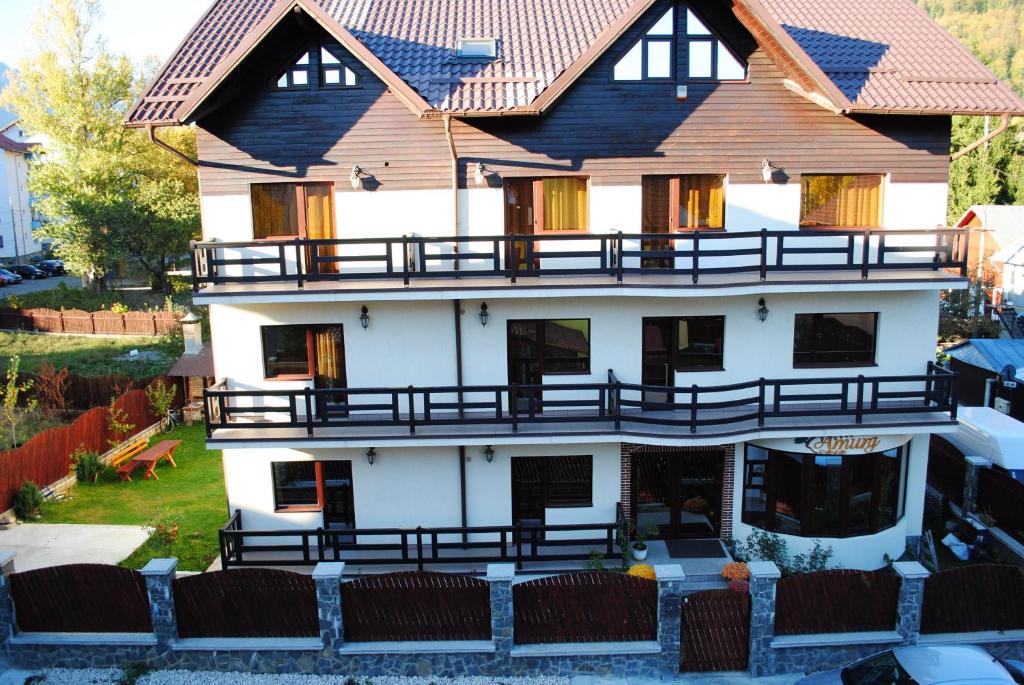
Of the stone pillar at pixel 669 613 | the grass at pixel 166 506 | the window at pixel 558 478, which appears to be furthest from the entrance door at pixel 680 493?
the grass at pixel 166 506

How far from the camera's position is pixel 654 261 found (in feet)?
51.1

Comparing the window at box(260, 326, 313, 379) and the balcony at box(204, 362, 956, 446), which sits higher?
the window at box(260, 326, 313, 379)

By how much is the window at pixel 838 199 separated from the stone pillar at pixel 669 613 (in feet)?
26.4

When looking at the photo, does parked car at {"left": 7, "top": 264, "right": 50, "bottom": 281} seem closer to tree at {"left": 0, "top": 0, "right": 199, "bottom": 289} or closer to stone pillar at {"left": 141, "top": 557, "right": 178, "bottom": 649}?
tree at {"left": 0, "top": 0, "right": 199, "bottom": 289}

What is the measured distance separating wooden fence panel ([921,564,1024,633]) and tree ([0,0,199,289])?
37930mm

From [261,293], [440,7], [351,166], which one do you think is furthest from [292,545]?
[440,7]

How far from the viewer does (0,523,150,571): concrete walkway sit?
16.1 m

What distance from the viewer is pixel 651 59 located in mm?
15078

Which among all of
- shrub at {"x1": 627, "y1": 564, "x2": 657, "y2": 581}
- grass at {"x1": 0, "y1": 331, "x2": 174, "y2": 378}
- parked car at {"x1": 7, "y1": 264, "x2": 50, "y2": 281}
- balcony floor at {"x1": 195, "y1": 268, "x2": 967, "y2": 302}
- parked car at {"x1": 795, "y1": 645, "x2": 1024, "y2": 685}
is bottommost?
shrub at {"x1": 627, "y1": 564, "x2": 657, "y2": 581}

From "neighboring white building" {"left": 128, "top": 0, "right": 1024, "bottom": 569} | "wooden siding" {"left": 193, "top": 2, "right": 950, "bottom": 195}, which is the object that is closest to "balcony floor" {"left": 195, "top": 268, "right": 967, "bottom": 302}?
"neighboring white building" {"left": 128, "top": 0, "right": 1024, "bottom": 569}

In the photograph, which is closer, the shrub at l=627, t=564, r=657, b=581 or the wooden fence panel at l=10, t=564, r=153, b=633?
the wooden fence panel at l=10, t=564, r=153, b=633

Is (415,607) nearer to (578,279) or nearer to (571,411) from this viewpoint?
(571,411)

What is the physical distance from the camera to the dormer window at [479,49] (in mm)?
15859

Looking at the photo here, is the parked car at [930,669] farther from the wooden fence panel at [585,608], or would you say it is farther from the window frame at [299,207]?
the window frame at [299,207]
